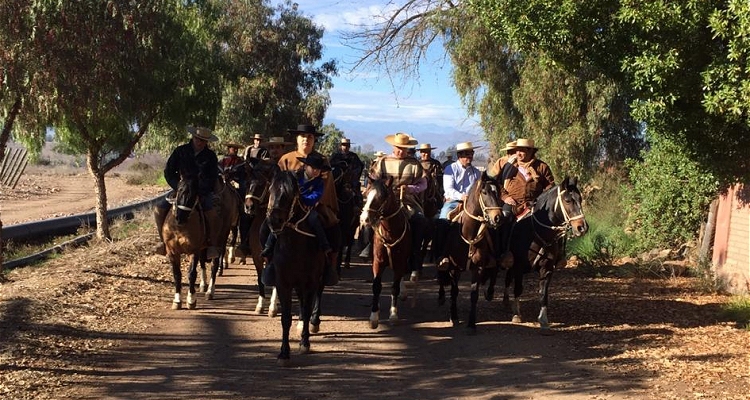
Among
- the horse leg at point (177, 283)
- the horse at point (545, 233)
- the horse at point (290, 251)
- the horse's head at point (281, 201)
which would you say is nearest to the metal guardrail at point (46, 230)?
the horse leg at point (177, 283)

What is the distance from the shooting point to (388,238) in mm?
10062

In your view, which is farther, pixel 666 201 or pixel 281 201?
pixel 666 201

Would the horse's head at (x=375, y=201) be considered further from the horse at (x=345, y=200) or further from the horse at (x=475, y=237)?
the horse at (x=345, y=200)

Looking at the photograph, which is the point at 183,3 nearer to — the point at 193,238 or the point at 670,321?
the point at 193,238

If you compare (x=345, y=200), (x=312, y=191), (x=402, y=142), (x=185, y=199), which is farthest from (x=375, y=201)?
(x=345, y=200)

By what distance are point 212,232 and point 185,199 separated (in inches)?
36.8

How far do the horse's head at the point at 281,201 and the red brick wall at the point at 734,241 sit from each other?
8644 mm

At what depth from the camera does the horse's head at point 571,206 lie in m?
9.49

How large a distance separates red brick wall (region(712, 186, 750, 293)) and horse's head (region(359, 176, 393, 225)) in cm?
694

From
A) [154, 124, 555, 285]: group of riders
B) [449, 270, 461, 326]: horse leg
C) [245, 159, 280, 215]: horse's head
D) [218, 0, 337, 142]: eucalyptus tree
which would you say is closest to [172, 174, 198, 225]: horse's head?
[154, 124, 555, 285]: group of riders

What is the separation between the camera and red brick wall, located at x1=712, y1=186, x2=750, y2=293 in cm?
1279

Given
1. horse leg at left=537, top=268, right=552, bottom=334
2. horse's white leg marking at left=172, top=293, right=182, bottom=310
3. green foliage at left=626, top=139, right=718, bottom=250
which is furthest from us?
green foliage at left=626, top=139, right=718, bottom=250

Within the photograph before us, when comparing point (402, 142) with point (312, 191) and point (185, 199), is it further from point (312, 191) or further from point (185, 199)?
point (185, 199)

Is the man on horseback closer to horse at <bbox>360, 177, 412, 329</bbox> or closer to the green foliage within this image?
horse at <bbox>360, 177, 412, 329</bbox>
